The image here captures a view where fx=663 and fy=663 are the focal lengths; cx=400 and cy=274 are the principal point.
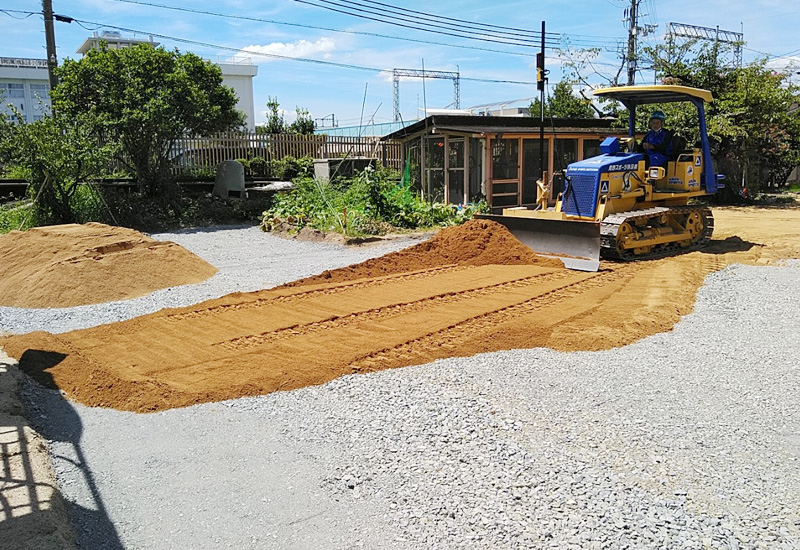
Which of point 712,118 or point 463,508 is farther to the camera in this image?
point 712,118

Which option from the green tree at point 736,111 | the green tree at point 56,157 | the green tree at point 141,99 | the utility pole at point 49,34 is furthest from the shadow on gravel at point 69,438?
the green tree at point 736,111

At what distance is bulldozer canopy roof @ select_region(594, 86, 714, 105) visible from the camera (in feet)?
39.0

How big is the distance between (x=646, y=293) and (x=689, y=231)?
4375mm

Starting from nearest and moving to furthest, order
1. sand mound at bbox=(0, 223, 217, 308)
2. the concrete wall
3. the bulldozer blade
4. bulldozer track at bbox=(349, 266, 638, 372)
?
1. bulldozer track at bbox=(349, 266, 638, 372)
2. sand mound at bbox=(0, 223, 217, 308)
3. the bulldozer blade
4. the concrete wall

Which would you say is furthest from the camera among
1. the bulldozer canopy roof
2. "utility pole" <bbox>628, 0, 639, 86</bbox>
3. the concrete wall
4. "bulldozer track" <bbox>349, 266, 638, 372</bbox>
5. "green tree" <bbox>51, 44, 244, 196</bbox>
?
the concrete wall

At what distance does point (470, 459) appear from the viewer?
4414mm

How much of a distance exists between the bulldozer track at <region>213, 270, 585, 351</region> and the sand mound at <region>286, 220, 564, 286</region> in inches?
51.7

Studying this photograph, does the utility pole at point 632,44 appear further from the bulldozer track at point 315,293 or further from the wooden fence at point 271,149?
the bulldozer track at point 315,293

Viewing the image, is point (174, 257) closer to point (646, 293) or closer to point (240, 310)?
point (240, 310)

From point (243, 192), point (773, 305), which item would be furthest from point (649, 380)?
point (243, 192)

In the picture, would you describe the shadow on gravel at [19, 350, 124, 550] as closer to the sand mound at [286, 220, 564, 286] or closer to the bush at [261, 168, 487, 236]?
the sand mound at [286, 220, 564, 286]

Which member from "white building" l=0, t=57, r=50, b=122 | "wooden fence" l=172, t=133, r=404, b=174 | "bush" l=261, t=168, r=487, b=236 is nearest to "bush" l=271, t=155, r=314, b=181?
"wooden fence" l=172, t=133, r=404, b=174

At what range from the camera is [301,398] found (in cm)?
561

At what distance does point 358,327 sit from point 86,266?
5.21 m
